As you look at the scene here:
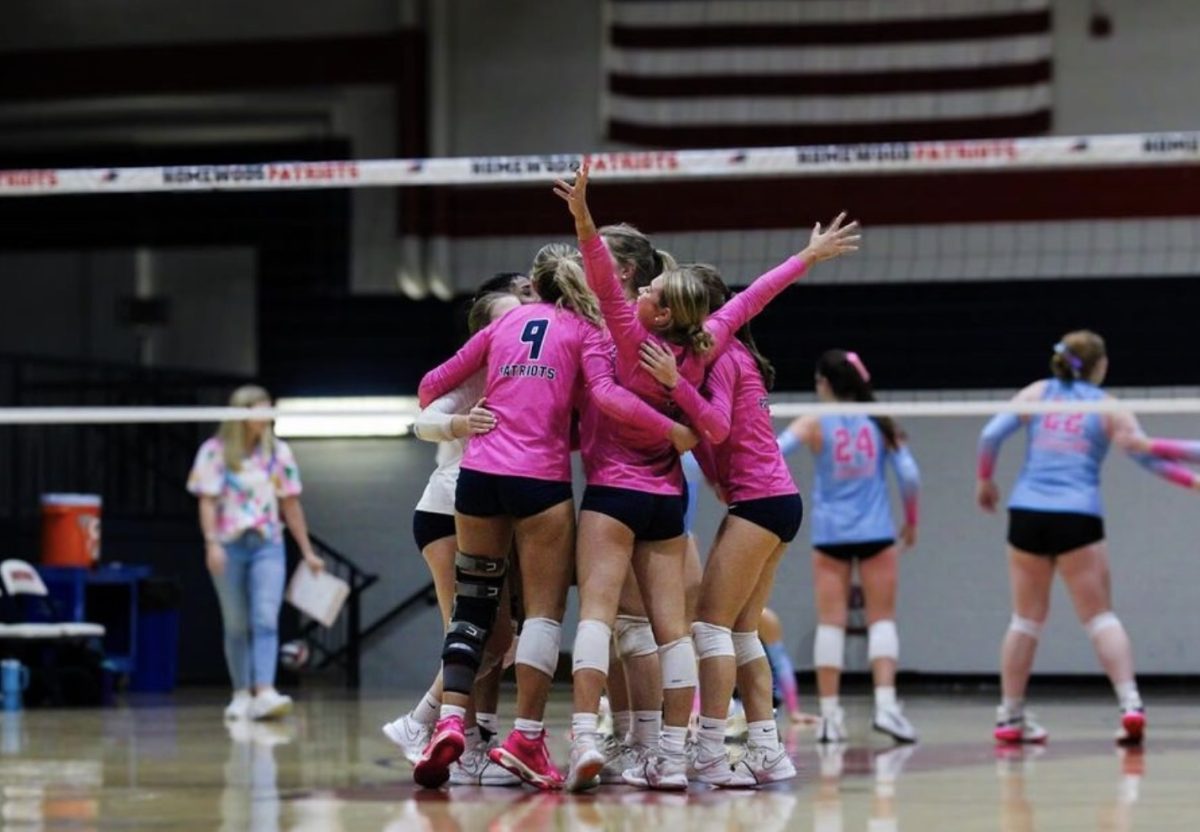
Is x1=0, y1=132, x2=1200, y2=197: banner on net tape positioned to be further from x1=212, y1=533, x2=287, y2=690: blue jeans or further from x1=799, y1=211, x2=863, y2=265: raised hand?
x1=212, y1=533, x2=287, y2=690: blue jeans

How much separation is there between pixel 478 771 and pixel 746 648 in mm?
935

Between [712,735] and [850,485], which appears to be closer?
[712,735]

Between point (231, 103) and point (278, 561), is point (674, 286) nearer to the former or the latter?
point (278, 561)

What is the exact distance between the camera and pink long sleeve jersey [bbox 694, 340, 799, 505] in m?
6.09

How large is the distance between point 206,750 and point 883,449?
3215mm

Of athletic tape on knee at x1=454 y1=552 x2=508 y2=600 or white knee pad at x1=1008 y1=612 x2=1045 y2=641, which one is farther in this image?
white knee pad at x1=1008 y1=612 x2=1045 y2=641

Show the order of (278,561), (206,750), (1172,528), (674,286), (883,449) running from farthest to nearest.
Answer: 1. (1172,528)
2. (278,561)
3. (883,449)
4. (206,750)
5. (674,286)

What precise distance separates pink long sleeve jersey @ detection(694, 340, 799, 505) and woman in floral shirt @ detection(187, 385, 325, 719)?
468 centimetres

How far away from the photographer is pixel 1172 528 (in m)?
13.2

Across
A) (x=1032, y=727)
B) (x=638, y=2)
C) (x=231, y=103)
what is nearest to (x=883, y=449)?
(x=1032, y=727)

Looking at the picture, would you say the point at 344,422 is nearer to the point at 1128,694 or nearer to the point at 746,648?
the point at 1128,694

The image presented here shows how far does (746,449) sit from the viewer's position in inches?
241

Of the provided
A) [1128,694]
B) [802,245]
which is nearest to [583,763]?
[1128,694]

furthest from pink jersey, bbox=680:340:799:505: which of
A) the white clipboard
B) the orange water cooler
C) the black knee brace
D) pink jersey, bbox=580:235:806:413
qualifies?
the orange water cooler
